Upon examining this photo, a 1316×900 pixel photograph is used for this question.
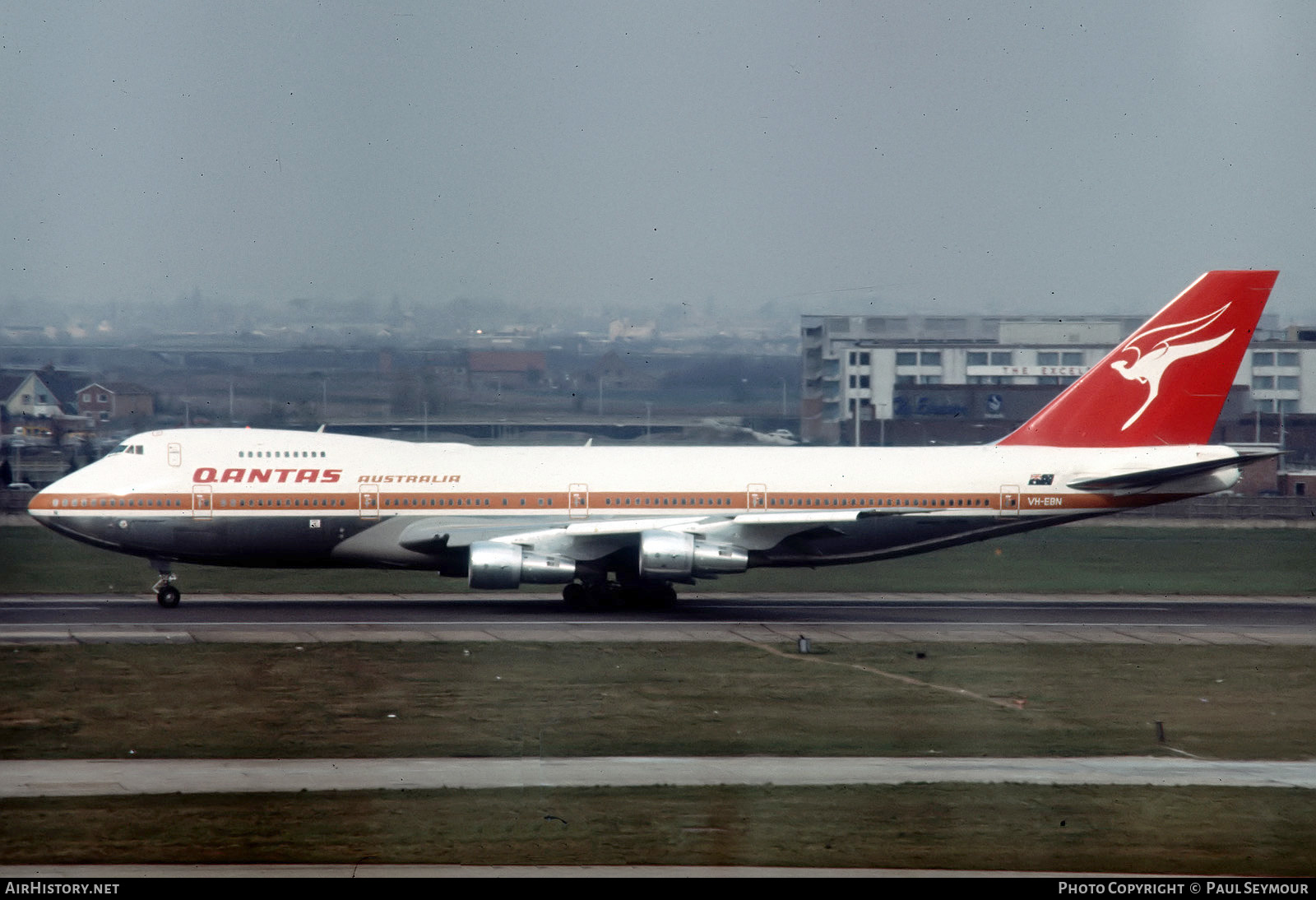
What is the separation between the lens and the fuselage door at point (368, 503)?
144ft

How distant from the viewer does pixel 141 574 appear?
54250 millimetres

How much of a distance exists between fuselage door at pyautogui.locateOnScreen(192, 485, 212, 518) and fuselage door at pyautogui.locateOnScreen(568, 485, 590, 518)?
1090 cm

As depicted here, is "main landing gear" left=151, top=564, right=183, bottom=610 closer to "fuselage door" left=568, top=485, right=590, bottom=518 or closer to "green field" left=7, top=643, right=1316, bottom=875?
"green field" left=7, top=643, right=1316, bottom=875

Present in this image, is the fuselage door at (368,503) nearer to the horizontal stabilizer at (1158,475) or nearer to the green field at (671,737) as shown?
the green field at (671,737)

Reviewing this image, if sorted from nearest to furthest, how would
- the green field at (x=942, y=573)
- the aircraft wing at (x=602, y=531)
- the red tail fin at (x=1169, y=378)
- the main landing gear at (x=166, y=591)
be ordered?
the aircraft wing at (x=602, y=531), the main landing gear at (x=166, y=591), the red tail fin at (x=1169, y=378), the green field at (x=942, y=573)

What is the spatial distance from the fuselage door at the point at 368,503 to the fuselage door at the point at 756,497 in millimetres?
11404

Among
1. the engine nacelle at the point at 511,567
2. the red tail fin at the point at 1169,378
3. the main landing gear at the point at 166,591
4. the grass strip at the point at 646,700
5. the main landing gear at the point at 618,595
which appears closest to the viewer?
the grass strip at the point at 646,700

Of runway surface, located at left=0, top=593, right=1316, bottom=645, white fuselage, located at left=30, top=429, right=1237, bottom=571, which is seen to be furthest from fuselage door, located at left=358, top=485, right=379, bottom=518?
runway surface, located at left=0, top=593, right=1316, bottom=645

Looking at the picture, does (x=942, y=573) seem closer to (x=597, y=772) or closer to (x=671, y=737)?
(x=671, y=737)

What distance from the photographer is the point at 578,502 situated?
1759 inches

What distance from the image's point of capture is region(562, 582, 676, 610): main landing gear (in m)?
44.9

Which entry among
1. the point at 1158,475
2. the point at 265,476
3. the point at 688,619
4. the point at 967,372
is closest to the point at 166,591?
the point at 265,476

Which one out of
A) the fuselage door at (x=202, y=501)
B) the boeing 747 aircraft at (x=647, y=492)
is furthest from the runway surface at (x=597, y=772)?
the fuselage door at (x=202, y=501)

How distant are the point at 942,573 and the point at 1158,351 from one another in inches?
522
